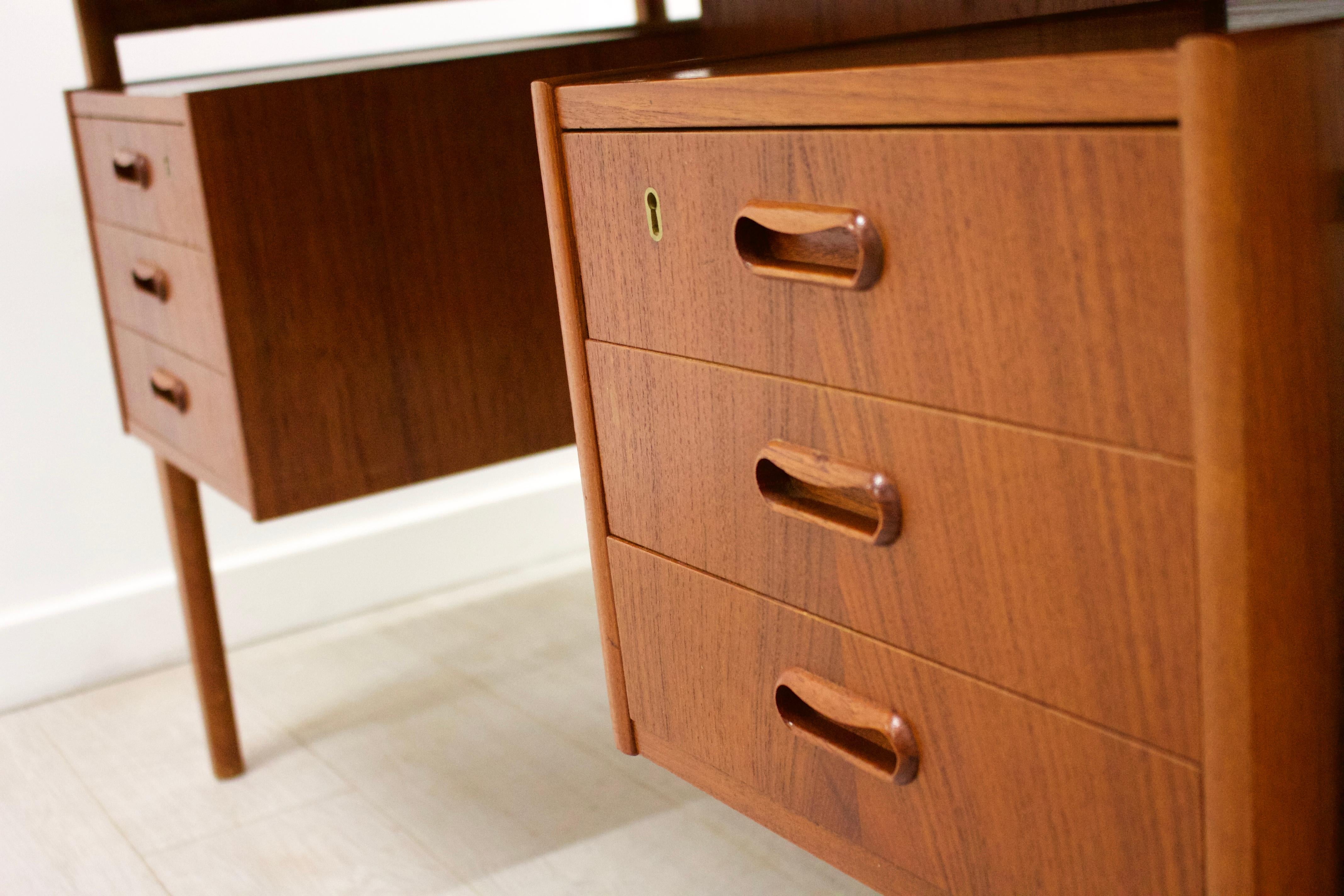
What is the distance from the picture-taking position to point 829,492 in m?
0.65

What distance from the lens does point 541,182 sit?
117 cm

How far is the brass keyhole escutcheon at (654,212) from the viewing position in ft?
2.21

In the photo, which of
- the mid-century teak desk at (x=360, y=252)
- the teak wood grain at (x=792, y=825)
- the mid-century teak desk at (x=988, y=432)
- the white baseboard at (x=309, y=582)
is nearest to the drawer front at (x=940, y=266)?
the mid-century teak desk at (x=988, y=432)

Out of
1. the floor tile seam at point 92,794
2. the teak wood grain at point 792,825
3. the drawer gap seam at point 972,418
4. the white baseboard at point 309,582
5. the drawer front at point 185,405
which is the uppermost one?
the drawer gap seam at point 972,418

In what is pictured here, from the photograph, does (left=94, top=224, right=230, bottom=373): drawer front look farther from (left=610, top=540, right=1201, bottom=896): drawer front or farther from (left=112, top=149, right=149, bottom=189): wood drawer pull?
(left=610, top=540, right=1201, bottom=896): drawer front

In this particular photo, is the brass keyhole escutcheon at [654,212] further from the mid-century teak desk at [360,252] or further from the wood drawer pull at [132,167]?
the wood drawer pull at [132,167]

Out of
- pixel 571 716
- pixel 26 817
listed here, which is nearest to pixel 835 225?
pixel 571 716

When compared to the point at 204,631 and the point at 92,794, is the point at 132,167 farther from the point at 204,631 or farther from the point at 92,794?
the point at 92,794

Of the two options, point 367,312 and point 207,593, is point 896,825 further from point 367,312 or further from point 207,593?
point 207,593

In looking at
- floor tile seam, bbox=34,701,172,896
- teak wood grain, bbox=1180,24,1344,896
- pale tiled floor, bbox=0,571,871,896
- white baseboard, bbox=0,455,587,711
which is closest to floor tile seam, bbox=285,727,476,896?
pale tiled floor, bbox=0,571,871,896

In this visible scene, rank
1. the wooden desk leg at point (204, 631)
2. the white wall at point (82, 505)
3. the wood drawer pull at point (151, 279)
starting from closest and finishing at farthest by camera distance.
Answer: the wood drawer pull at point (151, 279), the wooden desk leg at point (204, 631), the white wall at point (82, 505)

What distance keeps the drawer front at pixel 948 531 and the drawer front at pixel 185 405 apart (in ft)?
1.53

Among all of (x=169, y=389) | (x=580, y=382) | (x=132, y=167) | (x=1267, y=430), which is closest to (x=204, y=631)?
(x=169, y=389)

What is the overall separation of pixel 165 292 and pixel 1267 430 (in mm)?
982
